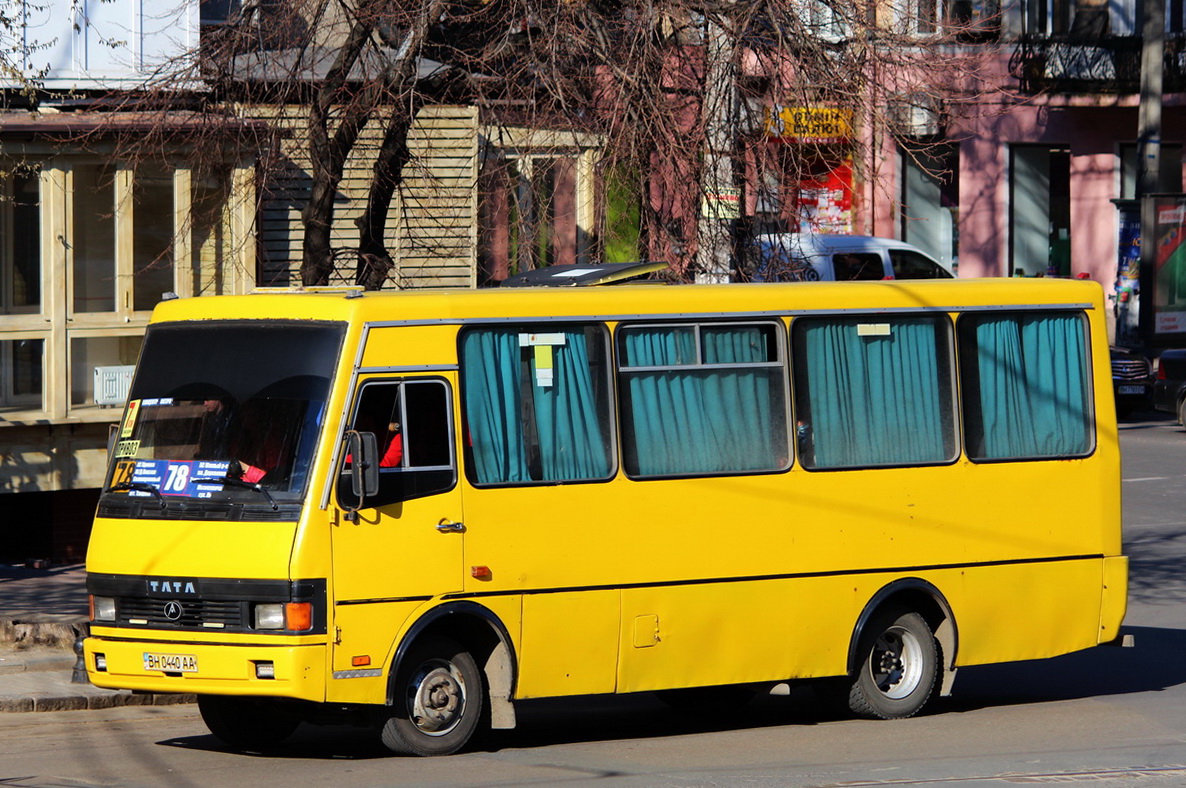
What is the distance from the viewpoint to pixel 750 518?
10.9 m

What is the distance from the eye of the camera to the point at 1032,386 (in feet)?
40.0

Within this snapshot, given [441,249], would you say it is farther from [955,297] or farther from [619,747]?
[619,747]

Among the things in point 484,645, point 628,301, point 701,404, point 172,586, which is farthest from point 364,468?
point 701,404

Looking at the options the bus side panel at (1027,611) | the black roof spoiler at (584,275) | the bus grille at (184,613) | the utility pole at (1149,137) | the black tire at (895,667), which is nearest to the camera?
the bus grille at (184,613)

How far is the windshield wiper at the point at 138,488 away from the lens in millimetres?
9781

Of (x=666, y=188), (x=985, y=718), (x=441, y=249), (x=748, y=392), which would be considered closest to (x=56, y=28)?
(x=441, y=249)

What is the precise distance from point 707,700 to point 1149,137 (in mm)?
23521

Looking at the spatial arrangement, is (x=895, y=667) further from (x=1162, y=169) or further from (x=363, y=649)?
(x=1162, y=169)

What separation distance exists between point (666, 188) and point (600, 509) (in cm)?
587

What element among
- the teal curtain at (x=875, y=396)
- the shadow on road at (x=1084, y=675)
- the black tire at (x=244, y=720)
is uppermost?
the teal curtain at (x=875, y=396)

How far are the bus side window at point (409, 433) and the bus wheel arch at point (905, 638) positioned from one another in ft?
10.1

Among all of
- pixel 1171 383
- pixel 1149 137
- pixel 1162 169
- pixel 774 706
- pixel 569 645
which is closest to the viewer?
pixel 569 645

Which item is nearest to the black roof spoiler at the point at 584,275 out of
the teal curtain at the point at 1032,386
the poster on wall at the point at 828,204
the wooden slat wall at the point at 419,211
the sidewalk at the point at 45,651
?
Result: the teal curtain at the point at 1032,386

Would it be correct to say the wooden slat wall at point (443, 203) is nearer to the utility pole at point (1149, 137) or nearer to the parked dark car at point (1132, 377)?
the parked dark car at point (1132, 377)
